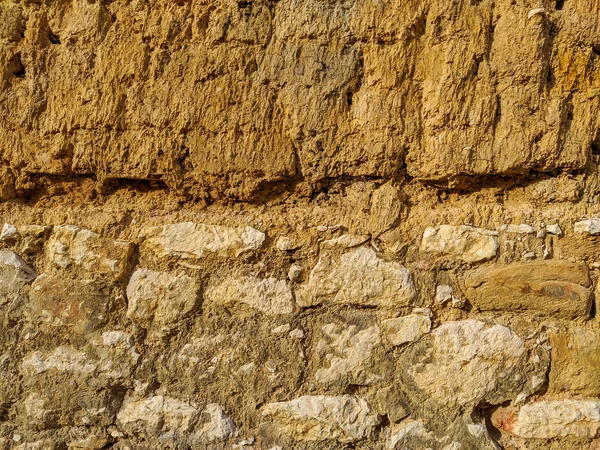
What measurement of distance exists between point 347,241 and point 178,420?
0.72 meters

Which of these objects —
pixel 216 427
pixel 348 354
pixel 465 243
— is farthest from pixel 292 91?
pixel 216 427

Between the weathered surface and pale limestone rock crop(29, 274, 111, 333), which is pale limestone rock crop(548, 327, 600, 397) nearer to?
the weathered surface

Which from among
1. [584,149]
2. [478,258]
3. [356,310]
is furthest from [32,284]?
[584,149]

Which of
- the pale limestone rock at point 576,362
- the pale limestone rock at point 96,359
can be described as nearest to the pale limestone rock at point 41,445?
the pale limestone rock at point 96,359

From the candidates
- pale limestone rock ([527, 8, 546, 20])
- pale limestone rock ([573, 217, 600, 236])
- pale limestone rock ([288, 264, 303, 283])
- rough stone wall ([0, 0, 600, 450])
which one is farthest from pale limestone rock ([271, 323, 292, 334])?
pale limestone rock ([527, 8, 546, 20])

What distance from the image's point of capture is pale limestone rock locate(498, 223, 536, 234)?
1561mm

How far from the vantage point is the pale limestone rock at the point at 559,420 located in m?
1.51

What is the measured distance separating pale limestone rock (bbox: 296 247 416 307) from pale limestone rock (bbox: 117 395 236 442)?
16.5 inches

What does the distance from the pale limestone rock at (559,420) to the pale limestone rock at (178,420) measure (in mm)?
831

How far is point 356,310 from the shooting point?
1.61 meters

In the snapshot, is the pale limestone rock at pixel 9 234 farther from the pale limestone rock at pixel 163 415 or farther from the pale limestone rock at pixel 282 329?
the pale limestone rock at pixel 282 329

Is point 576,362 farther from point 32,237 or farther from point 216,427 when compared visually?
point 32,237

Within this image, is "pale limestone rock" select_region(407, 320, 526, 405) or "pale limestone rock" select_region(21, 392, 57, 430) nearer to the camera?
"pale limestone rock" select_region(407, 320, 526, 405)

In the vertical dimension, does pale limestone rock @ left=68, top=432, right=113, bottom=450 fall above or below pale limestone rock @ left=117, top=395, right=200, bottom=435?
below
